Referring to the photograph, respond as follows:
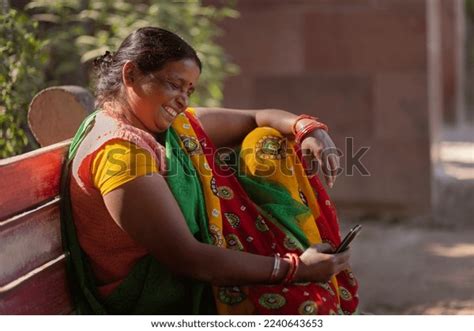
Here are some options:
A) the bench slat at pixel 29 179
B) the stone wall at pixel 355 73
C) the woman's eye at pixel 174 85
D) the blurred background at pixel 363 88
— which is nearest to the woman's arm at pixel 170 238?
the bench slat at pixel 29 179

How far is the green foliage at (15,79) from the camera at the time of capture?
11.6 ft

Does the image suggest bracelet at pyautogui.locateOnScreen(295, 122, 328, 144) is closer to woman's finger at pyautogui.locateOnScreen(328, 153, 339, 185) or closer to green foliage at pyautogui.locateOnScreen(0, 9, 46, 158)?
woman's finger at pyautogui.locateOnScreen(328, 153, 339, 185)

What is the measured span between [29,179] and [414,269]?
152 inches

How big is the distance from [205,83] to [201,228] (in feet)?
11.1

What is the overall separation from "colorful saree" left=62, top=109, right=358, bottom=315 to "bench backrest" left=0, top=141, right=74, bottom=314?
43 mm

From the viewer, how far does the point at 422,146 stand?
743cm

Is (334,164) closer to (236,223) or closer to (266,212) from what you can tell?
(266,212)

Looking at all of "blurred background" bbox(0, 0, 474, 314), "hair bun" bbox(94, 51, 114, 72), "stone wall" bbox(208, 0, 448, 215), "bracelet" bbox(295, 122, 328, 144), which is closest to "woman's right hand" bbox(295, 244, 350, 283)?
"bracelet" bbox(295, 122, 328, 144)

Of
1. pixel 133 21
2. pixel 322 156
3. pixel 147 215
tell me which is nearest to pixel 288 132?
pixel 322 156

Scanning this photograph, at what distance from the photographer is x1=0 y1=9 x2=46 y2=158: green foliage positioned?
3533 mm

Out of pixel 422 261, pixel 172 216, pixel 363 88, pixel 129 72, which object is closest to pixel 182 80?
pixel 129 72

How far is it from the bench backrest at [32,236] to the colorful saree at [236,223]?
0.04 m

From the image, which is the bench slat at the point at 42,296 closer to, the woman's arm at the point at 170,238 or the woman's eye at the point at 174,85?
the woman's arm at the point at 170,238

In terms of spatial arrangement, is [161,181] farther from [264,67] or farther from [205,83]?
[264,67]
